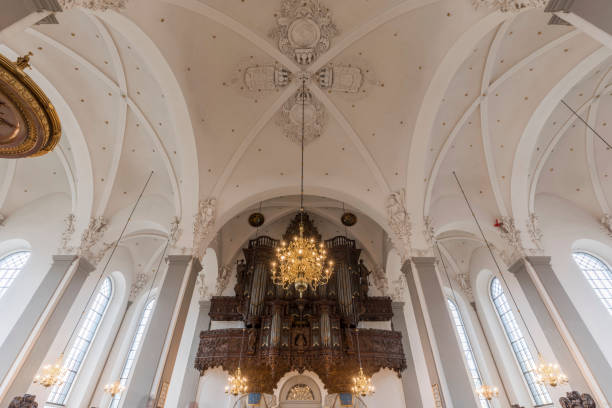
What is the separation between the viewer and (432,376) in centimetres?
723

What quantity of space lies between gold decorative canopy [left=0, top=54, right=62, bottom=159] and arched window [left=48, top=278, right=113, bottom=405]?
9.63 meters

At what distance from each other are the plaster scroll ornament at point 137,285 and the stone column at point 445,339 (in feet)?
39.9

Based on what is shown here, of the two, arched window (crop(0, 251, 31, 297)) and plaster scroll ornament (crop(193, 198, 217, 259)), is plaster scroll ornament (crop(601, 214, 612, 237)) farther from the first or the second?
arched window (crop(0, 251, 31, 297))

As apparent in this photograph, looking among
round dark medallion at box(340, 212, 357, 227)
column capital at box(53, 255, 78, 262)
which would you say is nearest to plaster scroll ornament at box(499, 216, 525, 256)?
round dark medallion at box(340, 212, 357, 227)

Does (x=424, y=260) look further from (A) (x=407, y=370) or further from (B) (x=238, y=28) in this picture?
(B) (x=238, y=28)

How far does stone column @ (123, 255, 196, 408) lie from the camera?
669cm

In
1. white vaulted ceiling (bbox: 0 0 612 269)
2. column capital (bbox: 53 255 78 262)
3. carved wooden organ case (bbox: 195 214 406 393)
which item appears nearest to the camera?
white vaulted ceiling (bbox: 0 0 612 269)

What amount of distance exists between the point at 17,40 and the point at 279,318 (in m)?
10.9

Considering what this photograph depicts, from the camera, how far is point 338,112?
34.0 ft

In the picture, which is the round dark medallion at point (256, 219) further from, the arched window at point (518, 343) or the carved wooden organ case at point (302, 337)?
the arched window at point (518, 343)

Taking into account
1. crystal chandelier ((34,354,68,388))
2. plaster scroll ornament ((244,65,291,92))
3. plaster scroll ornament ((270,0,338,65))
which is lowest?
crystal chandelier ((34,354,68,388))

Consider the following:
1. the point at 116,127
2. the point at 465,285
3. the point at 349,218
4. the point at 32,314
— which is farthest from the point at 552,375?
the point at 116,127

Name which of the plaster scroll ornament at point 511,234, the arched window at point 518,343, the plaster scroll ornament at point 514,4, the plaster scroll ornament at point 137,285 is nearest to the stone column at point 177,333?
the plaster scroll ornament at point 137,285

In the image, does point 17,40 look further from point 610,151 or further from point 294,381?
point 610,151
